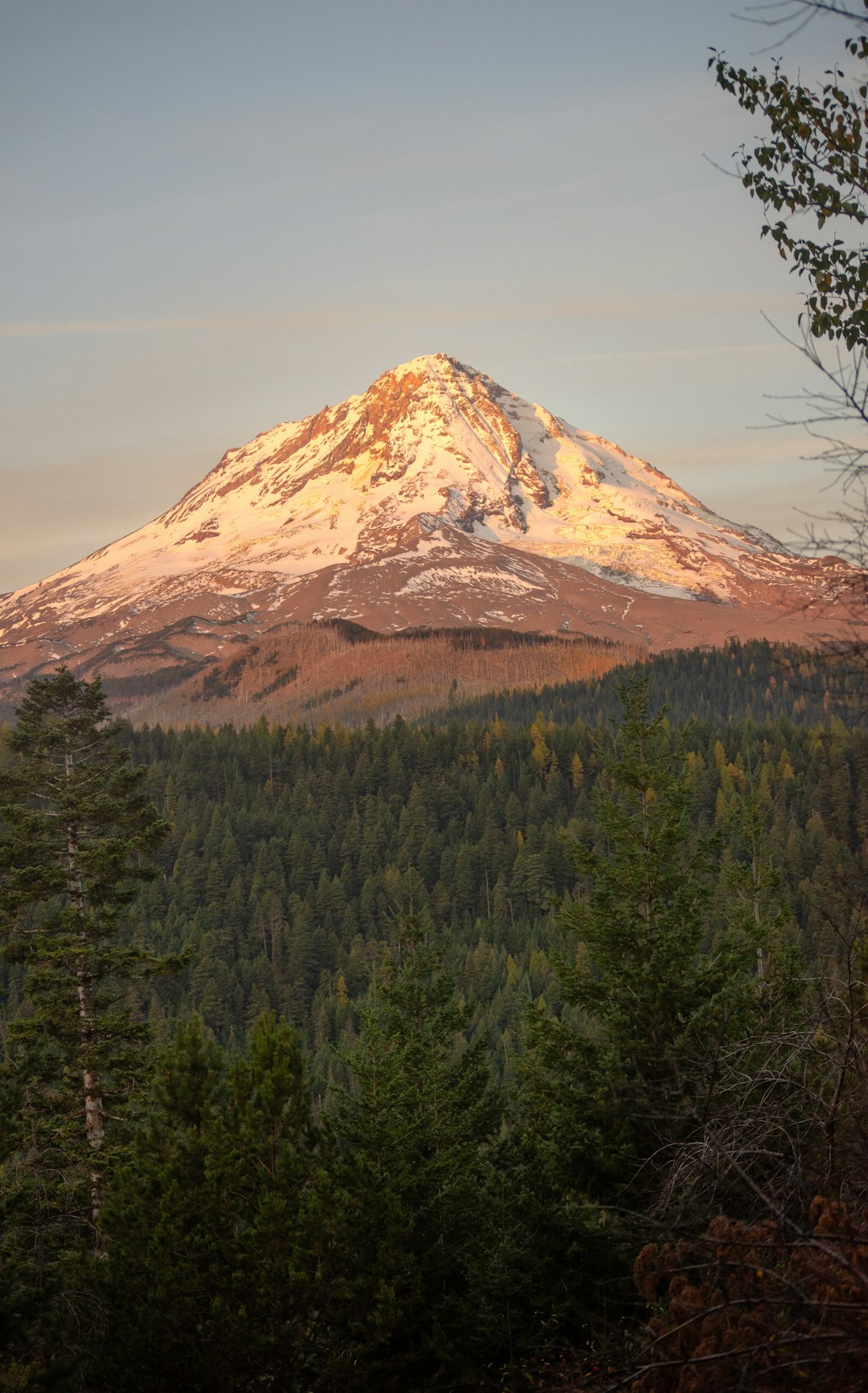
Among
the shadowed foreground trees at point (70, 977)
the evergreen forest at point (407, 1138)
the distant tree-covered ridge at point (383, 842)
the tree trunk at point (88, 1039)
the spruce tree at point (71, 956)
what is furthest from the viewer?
the distant tree-covered ridge at point (383, 842)

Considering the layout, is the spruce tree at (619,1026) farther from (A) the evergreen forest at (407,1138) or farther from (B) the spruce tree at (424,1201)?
(B) the spruce tree at (424,1201)

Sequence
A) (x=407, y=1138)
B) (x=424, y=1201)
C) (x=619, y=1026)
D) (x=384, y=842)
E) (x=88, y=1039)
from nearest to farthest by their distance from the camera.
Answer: (x=619, y=1026) → (x=424, y=1201) → (x=407, y=1138) → (x=88, y=1039) → (x=384, y=842)

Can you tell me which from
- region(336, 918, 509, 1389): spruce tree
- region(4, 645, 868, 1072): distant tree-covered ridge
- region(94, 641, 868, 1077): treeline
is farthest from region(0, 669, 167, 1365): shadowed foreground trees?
region(4, 645, 868, 1072): distant tree-covered ridge

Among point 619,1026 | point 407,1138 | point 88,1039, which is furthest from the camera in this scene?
point 88,1039

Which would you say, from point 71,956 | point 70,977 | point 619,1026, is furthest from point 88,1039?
point 619,1026

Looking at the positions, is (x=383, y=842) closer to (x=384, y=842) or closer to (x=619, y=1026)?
(x=384, y=842)

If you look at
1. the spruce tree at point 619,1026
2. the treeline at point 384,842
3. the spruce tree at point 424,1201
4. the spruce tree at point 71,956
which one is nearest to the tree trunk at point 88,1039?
the spruce tree at point 71,956

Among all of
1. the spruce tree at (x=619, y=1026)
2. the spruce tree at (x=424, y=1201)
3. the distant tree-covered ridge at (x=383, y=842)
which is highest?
the spruce tree at (x=619, y=1026)

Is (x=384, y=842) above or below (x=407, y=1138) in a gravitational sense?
below

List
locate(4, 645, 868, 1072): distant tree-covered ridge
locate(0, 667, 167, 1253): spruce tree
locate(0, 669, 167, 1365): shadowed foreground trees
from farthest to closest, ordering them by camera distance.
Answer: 1. locate(4, 645, 868, 1072): distant tree-covered ridge
2. locate(0, 667, 167, 1253): spruce tree
3. locate(0, 669, 167, 1365): shadowed foreground trees

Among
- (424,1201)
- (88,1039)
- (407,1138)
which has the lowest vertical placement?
(424,1201)

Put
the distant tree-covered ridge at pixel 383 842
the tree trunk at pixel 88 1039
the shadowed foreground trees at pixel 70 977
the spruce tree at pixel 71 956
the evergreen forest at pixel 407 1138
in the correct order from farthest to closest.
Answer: the distant tree-covered ridge at pixel 383 842 → the tree trunk at pixel 88 1039 → the spruce tree at pixel 71 956 → the shadowed foreground trees at pixel 70 977 → the evergreen forest at pixel 407 1138

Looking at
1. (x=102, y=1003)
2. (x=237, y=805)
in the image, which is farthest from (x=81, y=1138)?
(x=237, y=805)

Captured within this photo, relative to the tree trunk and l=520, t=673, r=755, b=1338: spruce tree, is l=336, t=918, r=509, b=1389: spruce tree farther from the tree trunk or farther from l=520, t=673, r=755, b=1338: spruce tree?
the tree trunk
